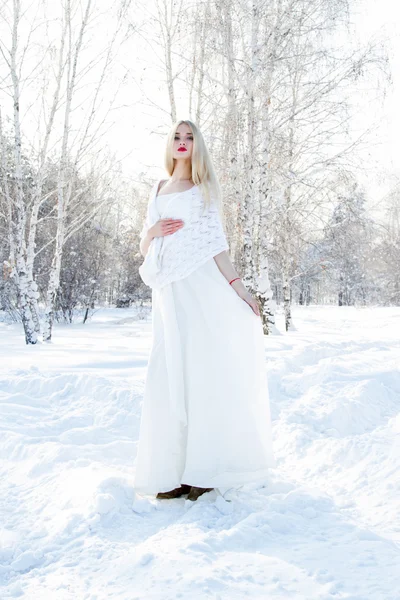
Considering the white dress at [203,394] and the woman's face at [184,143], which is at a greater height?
the woman's face at [184,143]

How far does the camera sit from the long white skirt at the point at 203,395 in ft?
8.24

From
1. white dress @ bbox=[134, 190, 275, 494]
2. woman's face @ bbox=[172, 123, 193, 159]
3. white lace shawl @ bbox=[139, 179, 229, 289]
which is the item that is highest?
woman's face @ bbox=[172, 123, 193, 159]

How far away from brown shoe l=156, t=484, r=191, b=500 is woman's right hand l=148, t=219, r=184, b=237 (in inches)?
55.7

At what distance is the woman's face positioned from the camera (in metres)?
2.79

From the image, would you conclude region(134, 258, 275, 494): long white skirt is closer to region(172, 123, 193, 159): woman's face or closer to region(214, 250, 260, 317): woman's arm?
region(214, 250, 260, 317): woman's arm

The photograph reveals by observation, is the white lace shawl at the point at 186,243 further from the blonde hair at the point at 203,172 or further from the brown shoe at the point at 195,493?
the brown shoe at the point at 195,493

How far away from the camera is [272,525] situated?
2105 millimetres

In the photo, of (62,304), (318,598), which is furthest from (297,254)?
(318,598)

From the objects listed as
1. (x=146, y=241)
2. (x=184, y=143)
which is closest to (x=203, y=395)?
(x=146, y=241)

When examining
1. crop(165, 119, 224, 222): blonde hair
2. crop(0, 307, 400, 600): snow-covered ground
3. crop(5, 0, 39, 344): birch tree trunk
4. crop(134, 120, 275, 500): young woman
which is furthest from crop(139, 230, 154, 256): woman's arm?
crop(5, 0, 39, 344): birch tree trunk

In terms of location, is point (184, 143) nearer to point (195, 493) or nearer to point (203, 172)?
point (203, 172)

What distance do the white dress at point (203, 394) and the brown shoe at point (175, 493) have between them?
5cm

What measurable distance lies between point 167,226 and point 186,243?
15 centimetres

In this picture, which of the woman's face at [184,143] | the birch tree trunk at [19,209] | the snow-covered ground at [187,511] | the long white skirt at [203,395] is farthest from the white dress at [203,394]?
the birch tree trunk at [19,209]
